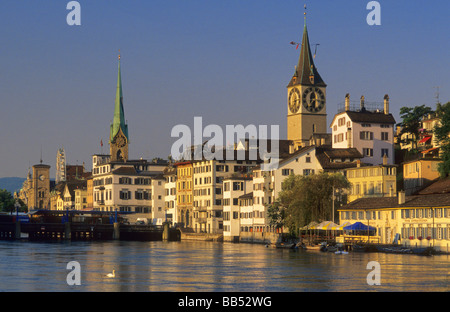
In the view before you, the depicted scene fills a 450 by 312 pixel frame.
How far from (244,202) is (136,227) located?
1273 inches

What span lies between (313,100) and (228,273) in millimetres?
121536

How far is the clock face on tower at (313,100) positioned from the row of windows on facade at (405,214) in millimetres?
74013

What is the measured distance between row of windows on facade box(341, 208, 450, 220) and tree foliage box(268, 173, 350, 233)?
3416mm

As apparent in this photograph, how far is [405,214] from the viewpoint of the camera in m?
112

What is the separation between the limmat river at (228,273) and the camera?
220 feet

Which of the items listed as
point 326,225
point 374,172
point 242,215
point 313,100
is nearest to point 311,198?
point 326,225

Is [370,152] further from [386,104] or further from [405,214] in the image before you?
[405,214]

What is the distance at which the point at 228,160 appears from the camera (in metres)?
182

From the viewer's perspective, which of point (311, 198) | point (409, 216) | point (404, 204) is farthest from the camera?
point (311, 198)

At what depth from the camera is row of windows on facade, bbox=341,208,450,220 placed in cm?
10456
